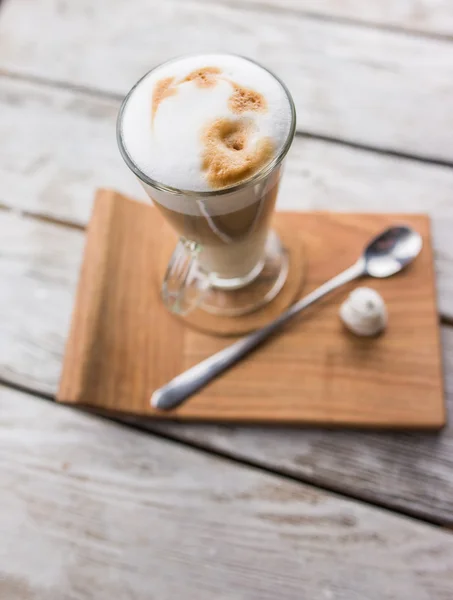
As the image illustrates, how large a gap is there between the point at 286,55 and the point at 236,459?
0.59 meters

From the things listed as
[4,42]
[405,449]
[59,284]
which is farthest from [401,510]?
[4,42]

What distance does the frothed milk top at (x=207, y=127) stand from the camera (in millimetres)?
417

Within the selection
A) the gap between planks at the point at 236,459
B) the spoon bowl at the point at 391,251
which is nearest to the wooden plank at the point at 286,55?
the spoon bowl at the point at 391,251

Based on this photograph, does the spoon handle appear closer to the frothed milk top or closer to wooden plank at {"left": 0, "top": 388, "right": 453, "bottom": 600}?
wooden plank at {"left": 0, "top": 388, "right": 453, "bottom": 600}

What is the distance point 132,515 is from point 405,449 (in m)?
0.29

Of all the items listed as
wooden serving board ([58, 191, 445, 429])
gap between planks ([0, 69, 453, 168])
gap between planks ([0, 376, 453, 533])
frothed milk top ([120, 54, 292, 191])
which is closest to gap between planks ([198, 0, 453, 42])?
gap between planks ([0, 69, 453, 168])

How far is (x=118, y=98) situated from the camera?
788 millimetres

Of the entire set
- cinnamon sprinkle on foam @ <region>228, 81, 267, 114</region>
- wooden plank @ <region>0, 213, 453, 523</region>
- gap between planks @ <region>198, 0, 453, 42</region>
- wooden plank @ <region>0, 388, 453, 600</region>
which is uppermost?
gap between planks @ <region>198, 0, 453, 42</region>

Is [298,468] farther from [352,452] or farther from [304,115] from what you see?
[304,115]

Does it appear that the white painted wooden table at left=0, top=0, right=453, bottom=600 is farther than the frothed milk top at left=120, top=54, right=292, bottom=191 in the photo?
Yes

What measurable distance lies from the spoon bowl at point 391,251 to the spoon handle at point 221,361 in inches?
0.6

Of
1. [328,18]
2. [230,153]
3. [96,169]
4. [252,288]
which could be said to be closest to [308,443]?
[252,288]

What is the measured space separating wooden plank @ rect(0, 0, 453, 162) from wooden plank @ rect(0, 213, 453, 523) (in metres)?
0.32

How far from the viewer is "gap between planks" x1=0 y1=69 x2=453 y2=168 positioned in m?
0.70
